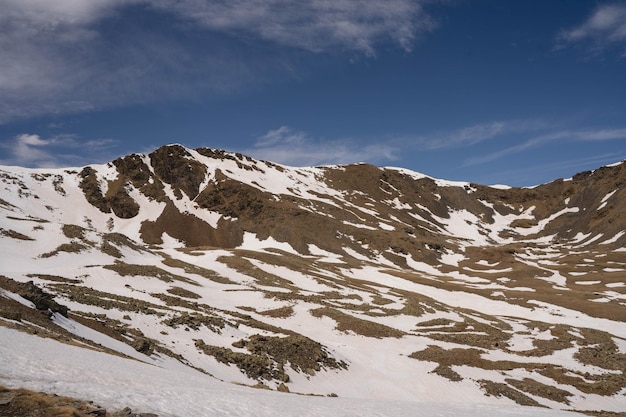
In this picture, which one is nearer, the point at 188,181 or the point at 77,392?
the point at 77,392

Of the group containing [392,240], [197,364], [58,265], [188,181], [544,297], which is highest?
[188,181]

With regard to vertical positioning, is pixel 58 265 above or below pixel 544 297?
below

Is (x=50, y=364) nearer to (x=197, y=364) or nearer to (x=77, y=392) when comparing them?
(x=77, y=392)

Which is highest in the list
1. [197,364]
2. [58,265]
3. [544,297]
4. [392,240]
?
[392,240]

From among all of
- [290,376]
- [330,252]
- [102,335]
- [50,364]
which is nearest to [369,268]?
[330,252]

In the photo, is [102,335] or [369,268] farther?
[369,268]

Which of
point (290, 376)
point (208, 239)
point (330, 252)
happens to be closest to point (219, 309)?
point (290, 376)

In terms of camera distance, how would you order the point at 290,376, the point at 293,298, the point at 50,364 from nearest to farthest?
the point at 50,364 → the point at 290,376 → the point at 293,298

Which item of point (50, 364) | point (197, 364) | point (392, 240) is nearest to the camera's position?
point (50, 364)

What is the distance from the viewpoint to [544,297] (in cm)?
8300

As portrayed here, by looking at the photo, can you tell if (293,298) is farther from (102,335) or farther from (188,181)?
(188,181)

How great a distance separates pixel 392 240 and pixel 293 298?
94.4 m

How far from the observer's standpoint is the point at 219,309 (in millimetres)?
48219

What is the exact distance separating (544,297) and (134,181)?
156953 millimetres
